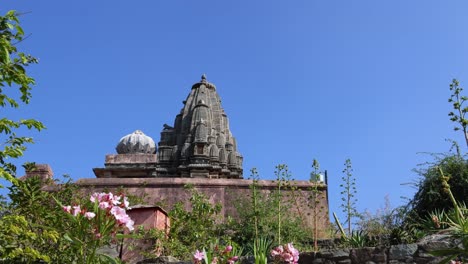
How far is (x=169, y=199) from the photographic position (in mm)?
11836

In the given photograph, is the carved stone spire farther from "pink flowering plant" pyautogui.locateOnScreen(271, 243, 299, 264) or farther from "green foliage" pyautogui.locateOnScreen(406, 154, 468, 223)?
"pink flowering plant" pyautogui.locateOnScreen(271, 243, 299, 264)

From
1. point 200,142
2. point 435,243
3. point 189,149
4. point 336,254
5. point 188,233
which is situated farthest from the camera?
point 189,149

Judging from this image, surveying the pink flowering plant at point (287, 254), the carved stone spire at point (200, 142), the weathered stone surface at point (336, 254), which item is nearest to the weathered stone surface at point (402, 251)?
the weathered stone surface at point (336, 254)

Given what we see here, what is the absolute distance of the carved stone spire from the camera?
20328 millimetres

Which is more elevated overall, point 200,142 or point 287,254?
point 200,142

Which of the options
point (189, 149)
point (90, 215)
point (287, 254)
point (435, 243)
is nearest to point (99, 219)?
point (90, 215)

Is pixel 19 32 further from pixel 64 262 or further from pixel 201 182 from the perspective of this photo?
pixel 201 182

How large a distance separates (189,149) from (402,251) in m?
16.3

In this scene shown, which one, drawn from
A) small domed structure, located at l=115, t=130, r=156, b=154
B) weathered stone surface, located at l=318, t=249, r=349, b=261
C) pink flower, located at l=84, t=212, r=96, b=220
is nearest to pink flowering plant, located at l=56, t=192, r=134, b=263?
pink flower, located at l=84, t=212, r=96, b=220

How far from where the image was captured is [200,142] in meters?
20.9

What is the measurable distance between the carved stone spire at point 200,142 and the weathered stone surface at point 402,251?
1378 cm

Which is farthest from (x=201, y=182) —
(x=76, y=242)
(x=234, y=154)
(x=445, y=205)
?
(x=234, y=154)

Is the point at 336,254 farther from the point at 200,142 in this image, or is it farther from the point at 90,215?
the point at 200,142

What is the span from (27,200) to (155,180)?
691 cm
